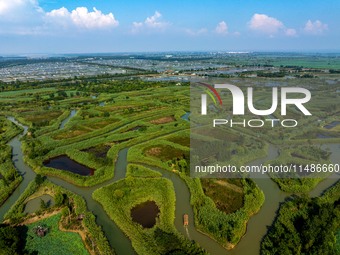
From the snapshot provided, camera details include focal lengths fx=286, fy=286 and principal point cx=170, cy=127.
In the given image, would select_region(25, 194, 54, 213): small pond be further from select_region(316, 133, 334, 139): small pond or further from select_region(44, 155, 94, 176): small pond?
select_region(316, 133, 334, 139): small pond

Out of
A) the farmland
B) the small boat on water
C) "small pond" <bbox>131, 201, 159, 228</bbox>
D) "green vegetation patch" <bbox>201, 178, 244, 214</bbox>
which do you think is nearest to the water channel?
the farmland

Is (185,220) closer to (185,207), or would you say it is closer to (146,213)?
(185,207)

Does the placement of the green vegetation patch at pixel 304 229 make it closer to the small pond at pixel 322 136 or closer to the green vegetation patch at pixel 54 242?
the green vegetation patch at pixel 54 242

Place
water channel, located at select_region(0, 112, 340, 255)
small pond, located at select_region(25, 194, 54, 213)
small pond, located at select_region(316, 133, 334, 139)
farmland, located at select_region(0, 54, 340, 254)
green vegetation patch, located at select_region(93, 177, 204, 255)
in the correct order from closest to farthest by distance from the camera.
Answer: green vegetation patch, located at select_region(93, 177, 204, 255) < water channel, located at select_region(0, 112, 340, 255) < farmland, located at select_region(0, 54, 340, 254) < small pond, located at select_region(25, 194, 54, 213) < small pond, located at select_region(316, 133, 334, 139)

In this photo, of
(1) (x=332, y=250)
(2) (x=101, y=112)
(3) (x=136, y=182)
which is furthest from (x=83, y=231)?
(2) (x=101, y=112)

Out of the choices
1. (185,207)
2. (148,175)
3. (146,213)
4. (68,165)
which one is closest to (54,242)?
(146,213)

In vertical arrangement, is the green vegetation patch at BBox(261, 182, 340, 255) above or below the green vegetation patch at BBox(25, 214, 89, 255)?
above

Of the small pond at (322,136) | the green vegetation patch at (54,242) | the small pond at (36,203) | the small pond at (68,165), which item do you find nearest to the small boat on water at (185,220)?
the green vegetation patch at (54,242)
